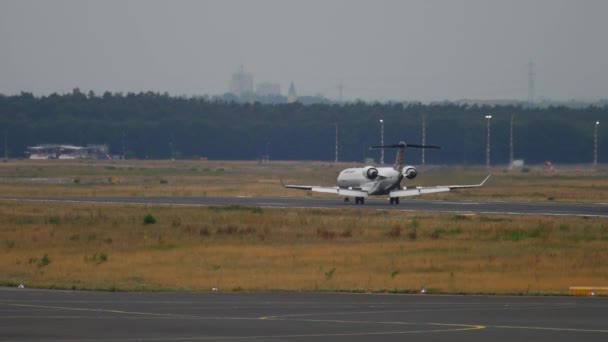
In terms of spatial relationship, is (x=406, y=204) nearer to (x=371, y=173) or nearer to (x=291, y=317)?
(x=371, y=173)

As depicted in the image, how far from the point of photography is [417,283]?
4041cm

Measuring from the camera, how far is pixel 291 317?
3019 cm

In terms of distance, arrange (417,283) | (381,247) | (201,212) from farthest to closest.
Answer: (201,212)
(381,247)
(417,283)

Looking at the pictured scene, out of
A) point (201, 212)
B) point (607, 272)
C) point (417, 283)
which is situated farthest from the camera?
point (201, 212)

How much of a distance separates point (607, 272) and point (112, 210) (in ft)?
128

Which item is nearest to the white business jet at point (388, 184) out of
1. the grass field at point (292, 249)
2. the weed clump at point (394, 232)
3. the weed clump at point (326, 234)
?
the grass field at point (292, 249)

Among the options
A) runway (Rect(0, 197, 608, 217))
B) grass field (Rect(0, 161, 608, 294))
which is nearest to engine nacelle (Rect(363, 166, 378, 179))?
runway (Rect(0, 197, 608, 217))

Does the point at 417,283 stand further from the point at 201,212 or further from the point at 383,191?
the point at 383,191

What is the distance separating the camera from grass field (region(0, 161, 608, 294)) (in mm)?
41125

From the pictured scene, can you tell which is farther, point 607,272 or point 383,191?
point 383,191

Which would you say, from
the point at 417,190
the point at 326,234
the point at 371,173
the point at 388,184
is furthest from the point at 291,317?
the point at 371,173

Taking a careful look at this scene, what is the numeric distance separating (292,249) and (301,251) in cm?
87

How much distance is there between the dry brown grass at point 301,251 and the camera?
41094 millimetres

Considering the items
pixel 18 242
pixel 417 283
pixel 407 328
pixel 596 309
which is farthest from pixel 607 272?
pixel 18 242
